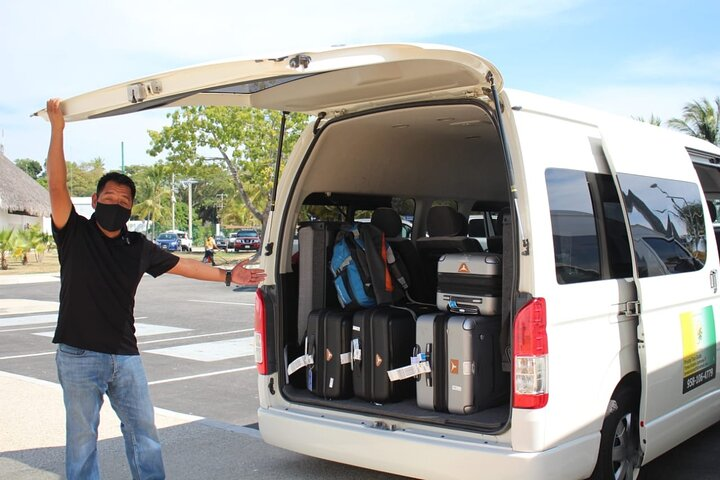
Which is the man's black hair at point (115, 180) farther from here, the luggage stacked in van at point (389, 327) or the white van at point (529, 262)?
the luggage stacked in van at point (389, 327)

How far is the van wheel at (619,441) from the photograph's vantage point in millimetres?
4418

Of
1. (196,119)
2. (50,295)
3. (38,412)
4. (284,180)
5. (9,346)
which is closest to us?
(284,180)

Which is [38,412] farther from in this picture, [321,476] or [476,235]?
[476,235]

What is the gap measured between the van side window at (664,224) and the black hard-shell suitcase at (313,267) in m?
2.00

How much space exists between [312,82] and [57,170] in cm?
152

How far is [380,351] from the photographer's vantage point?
5.00m

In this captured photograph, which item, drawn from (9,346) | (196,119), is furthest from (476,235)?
(196,119)

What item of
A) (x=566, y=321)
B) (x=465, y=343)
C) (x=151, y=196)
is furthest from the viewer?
(x=151, y=196)

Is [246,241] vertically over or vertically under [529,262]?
under

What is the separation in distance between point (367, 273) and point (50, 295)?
56.6 feet

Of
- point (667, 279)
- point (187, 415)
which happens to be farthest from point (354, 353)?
point (187, 415)

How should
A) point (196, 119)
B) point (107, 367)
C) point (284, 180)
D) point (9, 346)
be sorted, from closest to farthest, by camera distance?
point (107, 367), point (284, 180), point (9, 346), point (196, 119)

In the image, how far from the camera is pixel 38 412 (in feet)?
23.3

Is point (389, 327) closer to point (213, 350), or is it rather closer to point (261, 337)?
point (261, 337)
